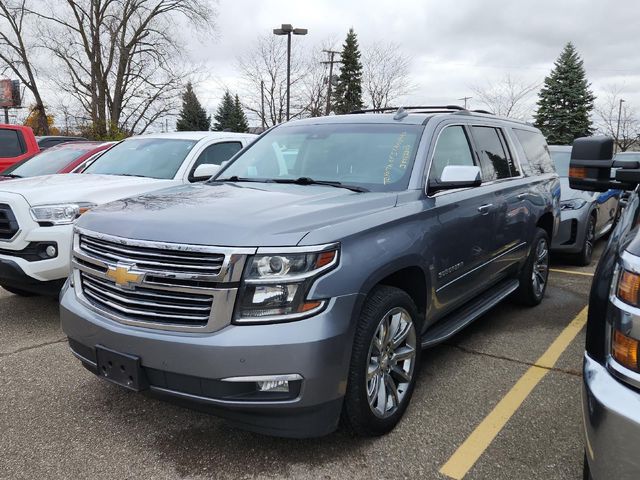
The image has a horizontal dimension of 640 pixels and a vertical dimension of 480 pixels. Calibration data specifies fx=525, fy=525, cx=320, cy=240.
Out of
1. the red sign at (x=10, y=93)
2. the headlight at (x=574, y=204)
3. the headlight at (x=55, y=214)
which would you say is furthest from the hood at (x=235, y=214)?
the red sign at (x=10, y=93)

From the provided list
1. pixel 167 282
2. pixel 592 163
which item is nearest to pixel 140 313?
pixel 167 282

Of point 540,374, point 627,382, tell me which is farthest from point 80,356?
point 540,374

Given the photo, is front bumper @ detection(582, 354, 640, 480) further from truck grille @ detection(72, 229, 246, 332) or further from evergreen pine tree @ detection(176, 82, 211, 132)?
evergreen pine tree @ detection(176, 82, 211, 132)

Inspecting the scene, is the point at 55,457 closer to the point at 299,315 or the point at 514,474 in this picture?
the point at 299,315

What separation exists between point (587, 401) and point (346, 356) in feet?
3.39

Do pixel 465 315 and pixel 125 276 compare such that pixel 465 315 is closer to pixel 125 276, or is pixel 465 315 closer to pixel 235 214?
pixel 235 214

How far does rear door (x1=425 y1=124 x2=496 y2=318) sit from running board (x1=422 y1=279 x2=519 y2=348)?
0.36 feet

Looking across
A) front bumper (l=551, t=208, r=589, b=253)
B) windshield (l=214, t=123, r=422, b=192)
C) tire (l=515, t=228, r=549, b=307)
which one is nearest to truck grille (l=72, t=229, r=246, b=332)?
windshield (l=214, t=123, r=422, b=192)

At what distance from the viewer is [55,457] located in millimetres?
2734

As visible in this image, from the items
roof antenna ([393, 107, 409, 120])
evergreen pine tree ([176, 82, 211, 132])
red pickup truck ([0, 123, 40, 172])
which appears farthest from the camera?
evergreen pine tree ([176, 82, 211, 132])

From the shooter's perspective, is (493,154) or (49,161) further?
(49,161)

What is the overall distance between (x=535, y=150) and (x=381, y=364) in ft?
12.1

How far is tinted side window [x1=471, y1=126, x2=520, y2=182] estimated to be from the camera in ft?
14.0

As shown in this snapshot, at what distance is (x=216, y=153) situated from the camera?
6.32 meters
